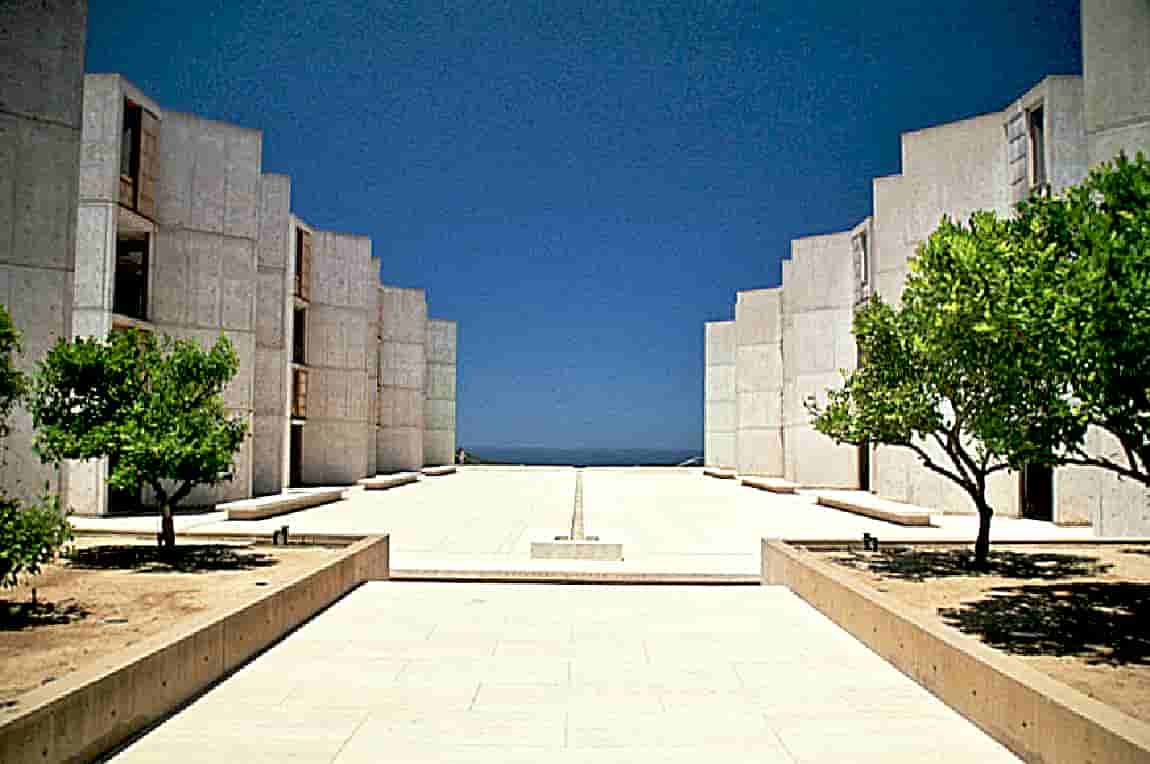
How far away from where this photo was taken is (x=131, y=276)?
26047mm

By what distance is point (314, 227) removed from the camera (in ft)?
115

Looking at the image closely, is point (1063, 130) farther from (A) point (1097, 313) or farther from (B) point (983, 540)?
(A) point (1097, 313)

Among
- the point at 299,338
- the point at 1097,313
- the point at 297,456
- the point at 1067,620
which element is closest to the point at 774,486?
the point at 297,456

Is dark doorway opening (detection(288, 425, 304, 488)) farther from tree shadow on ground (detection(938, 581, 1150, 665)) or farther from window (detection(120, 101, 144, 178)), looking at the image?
tree shadow on ground (detection(938, 581, 1150, 665))

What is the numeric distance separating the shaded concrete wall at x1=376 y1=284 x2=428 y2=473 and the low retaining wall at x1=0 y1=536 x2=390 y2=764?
115 feet

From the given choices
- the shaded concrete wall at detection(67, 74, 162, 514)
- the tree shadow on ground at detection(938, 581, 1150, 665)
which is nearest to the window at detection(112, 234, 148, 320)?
the shaded concrete wall at detection(67, 74, 162, 514)

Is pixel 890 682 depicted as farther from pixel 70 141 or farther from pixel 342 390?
pixel 342 390

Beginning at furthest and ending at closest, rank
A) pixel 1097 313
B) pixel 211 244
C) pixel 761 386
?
pixel 761 386, pixel 211 244, pixel 1097 313

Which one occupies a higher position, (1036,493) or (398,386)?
(398,386)

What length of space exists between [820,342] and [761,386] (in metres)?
7.94

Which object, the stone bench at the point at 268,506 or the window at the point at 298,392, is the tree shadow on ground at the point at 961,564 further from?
the window at the point at 298,392

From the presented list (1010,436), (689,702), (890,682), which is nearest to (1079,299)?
(1010,436)

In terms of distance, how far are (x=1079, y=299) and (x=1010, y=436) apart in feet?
7.18

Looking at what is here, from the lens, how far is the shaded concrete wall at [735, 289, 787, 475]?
4072 centimetres
